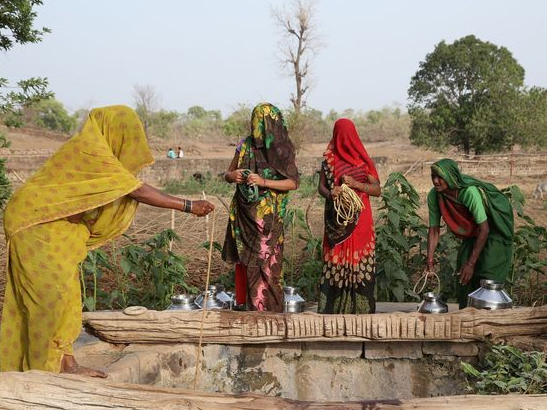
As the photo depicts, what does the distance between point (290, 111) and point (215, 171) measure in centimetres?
382

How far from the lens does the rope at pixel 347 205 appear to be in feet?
12.5

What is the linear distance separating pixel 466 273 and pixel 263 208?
4.24 feet

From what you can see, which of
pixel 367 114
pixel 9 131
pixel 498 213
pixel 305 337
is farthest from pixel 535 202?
pixel 367 114

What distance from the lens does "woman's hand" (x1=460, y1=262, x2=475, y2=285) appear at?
372 cm

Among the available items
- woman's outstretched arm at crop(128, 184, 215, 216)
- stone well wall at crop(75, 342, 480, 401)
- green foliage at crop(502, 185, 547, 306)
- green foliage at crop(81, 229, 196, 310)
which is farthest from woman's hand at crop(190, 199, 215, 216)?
green foliage at crop(502, 185, 547, 306)

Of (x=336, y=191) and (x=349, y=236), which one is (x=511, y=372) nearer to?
(x=349, y=236)

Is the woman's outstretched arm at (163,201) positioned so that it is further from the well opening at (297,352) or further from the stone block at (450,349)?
the stone block at (450,349)

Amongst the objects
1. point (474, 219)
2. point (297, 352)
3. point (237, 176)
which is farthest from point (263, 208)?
point (474, 219)

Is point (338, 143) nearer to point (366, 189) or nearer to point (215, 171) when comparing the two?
point (366, 189)

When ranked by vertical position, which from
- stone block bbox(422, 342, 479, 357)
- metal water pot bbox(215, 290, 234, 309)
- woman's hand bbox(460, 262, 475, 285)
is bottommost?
stone block bbox(422, 342, 479, 357)

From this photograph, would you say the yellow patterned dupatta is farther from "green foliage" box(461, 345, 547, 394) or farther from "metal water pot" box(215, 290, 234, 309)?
"green foliage" box(461, 345, 547, 394)

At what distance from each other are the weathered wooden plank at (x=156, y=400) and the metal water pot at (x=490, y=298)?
137 centimetres

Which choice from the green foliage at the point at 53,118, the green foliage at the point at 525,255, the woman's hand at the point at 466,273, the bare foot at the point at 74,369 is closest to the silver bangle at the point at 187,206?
the bare foot at the point at 74,369

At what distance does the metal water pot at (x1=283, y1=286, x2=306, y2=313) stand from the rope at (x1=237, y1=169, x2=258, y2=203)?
67cm
